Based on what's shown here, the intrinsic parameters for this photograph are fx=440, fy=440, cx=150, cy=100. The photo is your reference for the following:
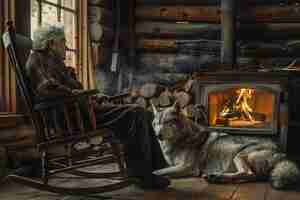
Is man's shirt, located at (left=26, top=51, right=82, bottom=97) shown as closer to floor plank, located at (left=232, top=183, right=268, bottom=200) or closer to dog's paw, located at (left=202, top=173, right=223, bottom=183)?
dog's paw, located at (left=202, top=173, right=223, bottom=183)


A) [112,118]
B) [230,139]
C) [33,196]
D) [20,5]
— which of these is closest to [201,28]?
[230,139]

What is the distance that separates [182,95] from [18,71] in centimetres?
305

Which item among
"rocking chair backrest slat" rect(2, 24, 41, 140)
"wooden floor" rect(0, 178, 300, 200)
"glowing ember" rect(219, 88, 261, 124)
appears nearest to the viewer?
"rocking chair backrest slat" rect(2, 24, 41, 140)

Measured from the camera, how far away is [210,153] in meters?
4.31

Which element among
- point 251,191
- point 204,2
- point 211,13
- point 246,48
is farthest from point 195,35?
point 251,191

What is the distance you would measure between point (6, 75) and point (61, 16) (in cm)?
165

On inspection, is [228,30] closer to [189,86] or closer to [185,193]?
[189,86]

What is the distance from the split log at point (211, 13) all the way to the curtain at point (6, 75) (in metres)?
3.08

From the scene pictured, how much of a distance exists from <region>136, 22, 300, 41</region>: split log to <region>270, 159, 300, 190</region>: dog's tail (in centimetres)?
306

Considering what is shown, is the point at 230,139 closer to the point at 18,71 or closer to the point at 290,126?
the point at 290,126

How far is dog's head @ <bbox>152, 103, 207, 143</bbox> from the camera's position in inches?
161

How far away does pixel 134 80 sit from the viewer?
6.44 metres

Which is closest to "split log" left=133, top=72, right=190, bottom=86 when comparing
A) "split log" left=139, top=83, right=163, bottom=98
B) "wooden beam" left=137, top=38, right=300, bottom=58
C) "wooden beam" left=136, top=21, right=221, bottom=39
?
"split log" left=139, top=83, right=163, bottom=98

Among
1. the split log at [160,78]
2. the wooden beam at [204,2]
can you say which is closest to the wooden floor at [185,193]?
the split log at [160,78]
